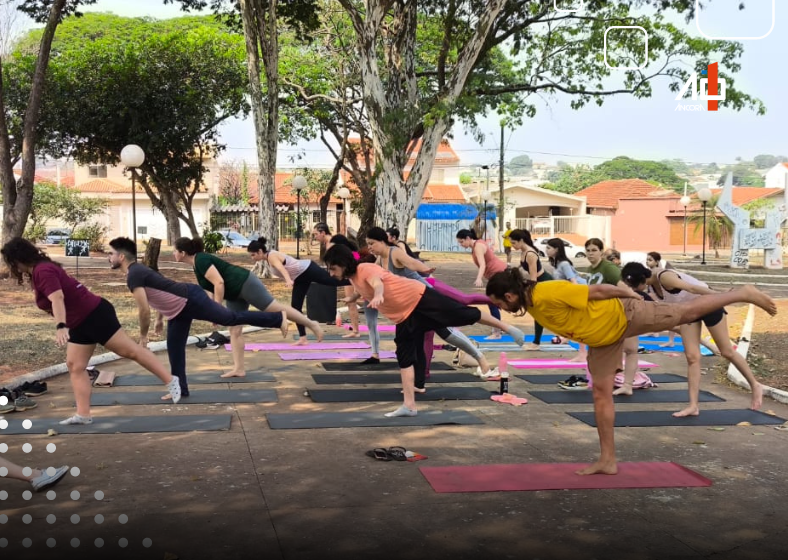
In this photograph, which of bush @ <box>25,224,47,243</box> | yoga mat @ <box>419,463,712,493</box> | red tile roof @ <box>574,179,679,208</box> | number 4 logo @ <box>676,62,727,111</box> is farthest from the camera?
red tile roof @ <box>574,179,679,208</box>

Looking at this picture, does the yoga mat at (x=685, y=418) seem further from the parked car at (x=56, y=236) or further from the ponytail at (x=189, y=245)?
the parked car at (x=56, y=236)

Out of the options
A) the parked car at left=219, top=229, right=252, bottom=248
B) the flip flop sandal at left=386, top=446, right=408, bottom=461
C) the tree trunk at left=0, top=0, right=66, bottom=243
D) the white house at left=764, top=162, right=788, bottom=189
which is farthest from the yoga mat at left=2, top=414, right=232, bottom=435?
the white house at left=764, top=162, right=788, bottom=189

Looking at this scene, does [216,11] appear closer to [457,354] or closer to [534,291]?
[457,354]

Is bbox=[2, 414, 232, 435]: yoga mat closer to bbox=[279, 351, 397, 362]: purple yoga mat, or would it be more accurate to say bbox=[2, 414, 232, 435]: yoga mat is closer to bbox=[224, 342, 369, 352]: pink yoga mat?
bbox=[279, 351, 397, 362]: purple yoga mat

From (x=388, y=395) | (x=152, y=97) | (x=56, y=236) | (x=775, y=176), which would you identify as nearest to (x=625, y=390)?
(x=388, y=395)

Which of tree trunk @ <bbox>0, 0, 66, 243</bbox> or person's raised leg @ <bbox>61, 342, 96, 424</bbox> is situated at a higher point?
tree trunk @ <bbox>0, 0, 66, 243</bbox>

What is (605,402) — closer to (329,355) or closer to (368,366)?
(368,366)

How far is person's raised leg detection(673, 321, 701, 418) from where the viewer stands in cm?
756

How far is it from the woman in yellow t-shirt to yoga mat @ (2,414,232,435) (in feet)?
9.40

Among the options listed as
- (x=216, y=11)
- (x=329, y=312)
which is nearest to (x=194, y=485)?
(x=329, y=312)

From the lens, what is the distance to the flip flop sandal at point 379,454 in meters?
6.13

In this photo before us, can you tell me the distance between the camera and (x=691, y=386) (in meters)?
7.64

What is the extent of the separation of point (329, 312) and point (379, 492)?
→ 9.08 m

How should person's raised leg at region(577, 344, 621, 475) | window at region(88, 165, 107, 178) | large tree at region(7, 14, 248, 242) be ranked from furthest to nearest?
1. window at region(88, 165, 107, 178)
2. large tree at region(7, 14, 248, 242)
3. person's raised leg at region(577, 344, 621, 475)
